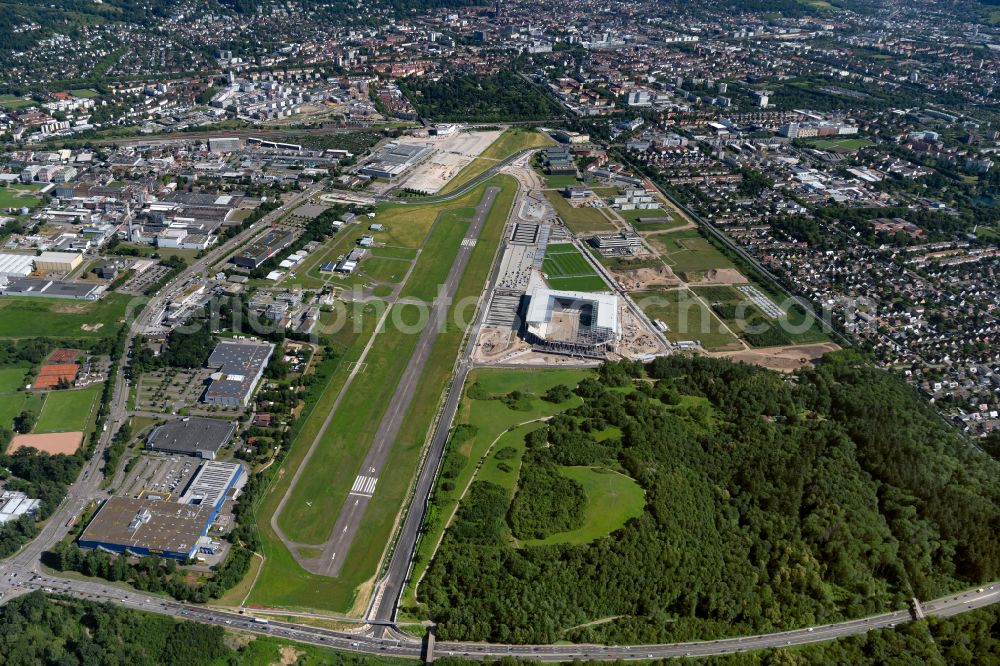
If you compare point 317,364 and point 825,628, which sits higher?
point 317,364

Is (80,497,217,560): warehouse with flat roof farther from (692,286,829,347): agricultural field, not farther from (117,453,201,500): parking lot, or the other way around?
(692,286,829,347): agricultural field

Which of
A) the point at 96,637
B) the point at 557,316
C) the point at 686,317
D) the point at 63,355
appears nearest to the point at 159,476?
the point at 96,637

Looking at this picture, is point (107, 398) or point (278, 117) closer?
point (107, 398)

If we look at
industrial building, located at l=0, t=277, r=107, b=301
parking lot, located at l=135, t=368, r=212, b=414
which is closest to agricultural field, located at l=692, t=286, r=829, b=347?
parking lot, located at l=135, t=368, r=212, b=414

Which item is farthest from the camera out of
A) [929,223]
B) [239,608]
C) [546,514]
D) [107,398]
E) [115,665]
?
[929,223]

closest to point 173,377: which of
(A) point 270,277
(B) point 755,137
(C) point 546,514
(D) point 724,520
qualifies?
(A) point 270,277

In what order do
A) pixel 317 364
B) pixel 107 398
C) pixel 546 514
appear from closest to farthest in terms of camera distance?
pixel 546 514, pixel 107 398, pixel 317 364

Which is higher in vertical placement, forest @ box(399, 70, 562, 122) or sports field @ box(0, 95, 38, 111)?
sports field @ box(0, 95, 38, 111)

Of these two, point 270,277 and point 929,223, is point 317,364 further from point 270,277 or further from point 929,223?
point 929,223

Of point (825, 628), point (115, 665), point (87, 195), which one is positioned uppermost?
point (87, 195)
